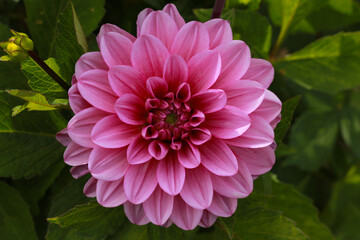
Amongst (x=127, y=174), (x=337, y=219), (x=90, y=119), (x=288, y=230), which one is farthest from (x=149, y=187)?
(x=337, y=219)

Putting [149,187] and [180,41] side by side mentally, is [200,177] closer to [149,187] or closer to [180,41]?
[149,187]

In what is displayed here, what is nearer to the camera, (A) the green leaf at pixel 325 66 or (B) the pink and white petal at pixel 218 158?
(B) the pink and white petal at pixel 218 158

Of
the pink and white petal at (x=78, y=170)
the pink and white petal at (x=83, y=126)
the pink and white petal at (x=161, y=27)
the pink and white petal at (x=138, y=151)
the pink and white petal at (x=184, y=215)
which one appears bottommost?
the pink and white petal at (x=184, y=215)

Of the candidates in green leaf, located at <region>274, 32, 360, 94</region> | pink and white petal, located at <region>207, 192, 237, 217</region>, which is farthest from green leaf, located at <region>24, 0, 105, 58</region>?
green leaf, located at <region>274, 32, 360, 94</region>

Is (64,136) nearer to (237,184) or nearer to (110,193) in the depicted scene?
(110,193)

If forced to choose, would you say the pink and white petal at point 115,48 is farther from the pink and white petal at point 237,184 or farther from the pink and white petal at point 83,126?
the pink and white petal at point 237,184

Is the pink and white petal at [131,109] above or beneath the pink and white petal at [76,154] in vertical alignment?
above

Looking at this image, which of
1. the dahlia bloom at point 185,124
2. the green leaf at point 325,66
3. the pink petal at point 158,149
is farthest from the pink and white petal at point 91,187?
the green leaf at point 325,66

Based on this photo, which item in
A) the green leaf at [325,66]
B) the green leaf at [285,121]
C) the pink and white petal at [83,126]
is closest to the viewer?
the pink and white petal at [83,126]
